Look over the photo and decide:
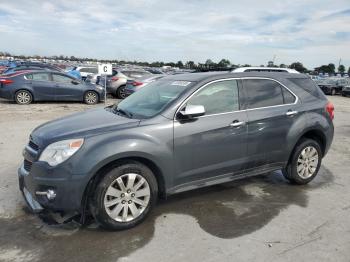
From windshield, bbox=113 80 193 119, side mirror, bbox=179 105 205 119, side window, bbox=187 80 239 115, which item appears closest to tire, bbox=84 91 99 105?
windshield, bbox=113 80 193 119

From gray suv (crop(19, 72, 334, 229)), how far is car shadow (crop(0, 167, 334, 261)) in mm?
221

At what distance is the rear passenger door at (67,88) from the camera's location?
Result: 1527 cm

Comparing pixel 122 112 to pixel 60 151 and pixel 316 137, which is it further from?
pixel 316 137

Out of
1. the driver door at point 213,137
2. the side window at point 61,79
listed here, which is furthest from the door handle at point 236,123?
the side window at point 61,79

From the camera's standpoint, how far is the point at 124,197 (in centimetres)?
390

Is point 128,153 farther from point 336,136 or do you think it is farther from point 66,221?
point 336,136

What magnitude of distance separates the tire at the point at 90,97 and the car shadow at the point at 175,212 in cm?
1168

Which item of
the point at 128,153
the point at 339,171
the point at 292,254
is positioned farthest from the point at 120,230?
the point at 339,171

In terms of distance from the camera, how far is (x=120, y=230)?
3.96 meters

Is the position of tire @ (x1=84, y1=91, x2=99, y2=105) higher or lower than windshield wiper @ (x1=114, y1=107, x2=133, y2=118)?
lower

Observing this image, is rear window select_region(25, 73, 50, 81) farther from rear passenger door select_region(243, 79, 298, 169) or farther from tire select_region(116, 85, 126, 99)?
rear passenger door select_region(243, 79, 298, 169)

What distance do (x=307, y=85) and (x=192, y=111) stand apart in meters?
2.40

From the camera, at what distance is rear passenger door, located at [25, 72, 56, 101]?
14.9 meters

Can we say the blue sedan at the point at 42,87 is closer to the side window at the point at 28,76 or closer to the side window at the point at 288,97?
the side window at the point at 28,76
